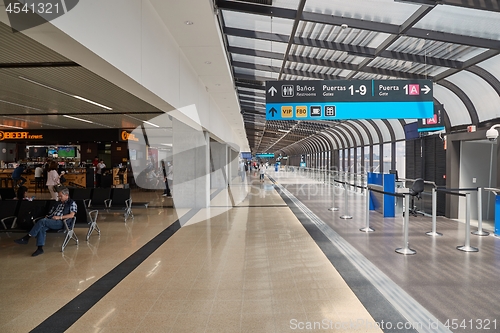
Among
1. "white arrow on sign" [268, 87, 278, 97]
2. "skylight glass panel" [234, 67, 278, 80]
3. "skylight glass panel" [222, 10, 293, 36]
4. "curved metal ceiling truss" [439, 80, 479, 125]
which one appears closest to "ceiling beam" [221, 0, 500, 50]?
"skylight glass panel" [222, 10, 293, 36]

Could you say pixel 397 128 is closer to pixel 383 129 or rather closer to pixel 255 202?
pixel 383 129

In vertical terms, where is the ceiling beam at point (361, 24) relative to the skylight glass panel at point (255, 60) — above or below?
below

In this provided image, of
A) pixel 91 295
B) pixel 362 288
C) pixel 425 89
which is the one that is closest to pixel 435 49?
pixel 425 89

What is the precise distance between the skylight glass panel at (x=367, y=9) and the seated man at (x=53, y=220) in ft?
19.6

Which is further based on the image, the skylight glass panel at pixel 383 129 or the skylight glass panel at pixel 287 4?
the skylight glass panel at pixel 383 129

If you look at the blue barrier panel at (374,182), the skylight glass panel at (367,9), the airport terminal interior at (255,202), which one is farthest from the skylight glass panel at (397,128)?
the skylight glass panel at (367,9)

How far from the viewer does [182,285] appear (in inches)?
188

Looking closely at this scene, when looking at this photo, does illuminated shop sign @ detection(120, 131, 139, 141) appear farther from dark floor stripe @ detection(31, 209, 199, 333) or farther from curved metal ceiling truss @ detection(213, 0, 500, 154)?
dark floor stripe @ detection(31, 209, 199, 333)

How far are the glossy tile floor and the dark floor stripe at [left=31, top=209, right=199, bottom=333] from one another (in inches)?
0.9

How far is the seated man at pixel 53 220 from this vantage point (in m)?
6.50

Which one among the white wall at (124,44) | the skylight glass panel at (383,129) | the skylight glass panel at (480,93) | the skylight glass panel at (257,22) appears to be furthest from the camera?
the skylight glass panel at (383,129)

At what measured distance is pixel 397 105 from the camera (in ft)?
28.1

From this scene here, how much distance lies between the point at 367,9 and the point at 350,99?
2.50 metres

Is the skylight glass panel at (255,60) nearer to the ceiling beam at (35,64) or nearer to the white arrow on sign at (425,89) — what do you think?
the white arrow on sign at (425,89)
